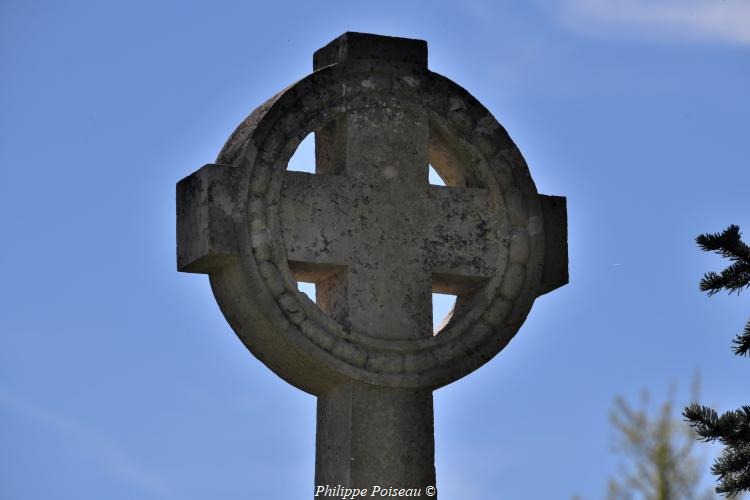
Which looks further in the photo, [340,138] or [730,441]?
[340,138]

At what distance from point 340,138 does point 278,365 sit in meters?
1.09

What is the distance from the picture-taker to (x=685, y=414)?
7.23 meters

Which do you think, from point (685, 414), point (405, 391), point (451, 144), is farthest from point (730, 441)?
point (451, 144)

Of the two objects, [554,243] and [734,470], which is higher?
[554,243]

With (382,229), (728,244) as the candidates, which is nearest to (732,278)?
(728,244)

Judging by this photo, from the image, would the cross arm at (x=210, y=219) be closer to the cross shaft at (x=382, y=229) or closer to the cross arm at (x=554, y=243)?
the cross shaft at (x=382, y=229)

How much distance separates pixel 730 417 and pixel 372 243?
1748 mm

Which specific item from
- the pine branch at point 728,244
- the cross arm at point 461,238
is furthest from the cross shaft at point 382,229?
the pine branch at point 728,244

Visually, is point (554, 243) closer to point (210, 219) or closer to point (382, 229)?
point (382, 229)

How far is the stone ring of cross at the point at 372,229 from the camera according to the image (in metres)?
7.45

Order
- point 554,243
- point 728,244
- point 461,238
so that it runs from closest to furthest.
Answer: point 728,244
point 461,238
point 554,243

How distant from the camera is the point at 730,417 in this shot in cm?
719

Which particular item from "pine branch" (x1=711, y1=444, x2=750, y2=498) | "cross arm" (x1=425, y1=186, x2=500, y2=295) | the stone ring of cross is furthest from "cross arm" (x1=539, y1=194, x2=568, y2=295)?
"pine branch" (x1=711, y1=444, x2=750, y2=498)

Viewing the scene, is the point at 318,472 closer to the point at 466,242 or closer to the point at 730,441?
the point at 466,242
